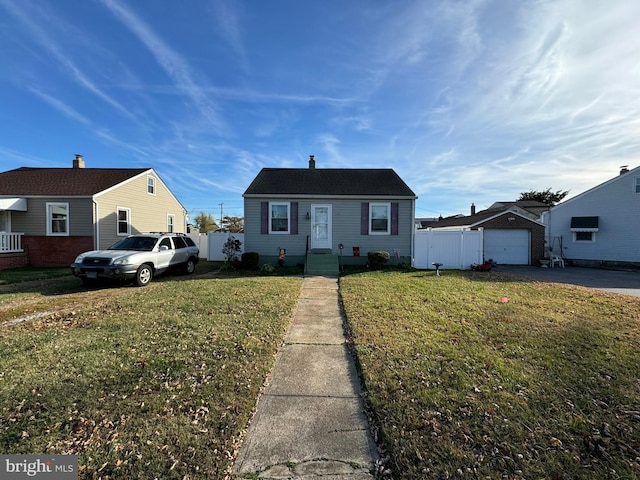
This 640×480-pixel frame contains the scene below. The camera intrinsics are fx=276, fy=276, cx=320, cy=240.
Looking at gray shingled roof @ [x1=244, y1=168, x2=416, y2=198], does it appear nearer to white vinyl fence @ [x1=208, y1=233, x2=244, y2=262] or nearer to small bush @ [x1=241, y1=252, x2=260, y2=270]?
small bush @ [x1=241, y1=252, x2=260, y2=270]

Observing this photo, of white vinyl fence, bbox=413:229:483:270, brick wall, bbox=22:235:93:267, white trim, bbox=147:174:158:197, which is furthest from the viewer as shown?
white trim, bbox=147:174:158:197

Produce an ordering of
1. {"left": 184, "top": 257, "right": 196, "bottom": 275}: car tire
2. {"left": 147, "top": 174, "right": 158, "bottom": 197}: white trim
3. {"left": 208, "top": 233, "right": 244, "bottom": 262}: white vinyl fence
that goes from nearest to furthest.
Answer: {"left": 184, "top": 257, "right": 196, "bottom": 275}: car tire < {"left": 208, "top": 233, "right": 244, "bottom": 262}: white vinyl fence < {"left": 147, "top": 174, "right": 158, "bottom": 197}: white trim

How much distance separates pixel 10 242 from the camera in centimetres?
1327

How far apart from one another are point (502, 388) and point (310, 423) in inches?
87.7

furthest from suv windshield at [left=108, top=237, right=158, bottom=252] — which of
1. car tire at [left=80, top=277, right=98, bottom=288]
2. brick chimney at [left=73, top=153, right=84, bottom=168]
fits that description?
brick chimney at [left=73, top=153, right=84, bottom=168]

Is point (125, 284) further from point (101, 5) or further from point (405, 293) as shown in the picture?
point (405, 293)

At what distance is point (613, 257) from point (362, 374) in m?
21.4

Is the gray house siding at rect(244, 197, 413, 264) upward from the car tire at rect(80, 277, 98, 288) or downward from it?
upward

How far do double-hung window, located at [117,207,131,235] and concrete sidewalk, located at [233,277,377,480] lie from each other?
1576cm

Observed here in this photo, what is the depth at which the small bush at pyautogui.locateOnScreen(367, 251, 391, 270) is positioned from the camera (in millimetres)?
12141

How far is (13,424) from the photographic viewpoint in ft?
8.11

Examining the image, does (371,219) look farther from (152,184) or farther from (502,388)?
(152,184)

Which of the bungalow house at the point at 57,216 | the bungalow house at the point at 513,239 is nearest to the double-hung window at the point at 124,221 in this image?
the bungalow house at the point at 57,216

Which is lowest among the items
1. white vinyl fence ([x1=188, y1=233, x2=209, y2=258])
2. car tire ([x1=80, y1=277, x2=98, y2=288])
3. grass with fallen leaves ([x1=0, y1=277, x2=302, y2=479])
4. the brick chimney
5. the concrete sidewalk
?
the concrete sidewalk
